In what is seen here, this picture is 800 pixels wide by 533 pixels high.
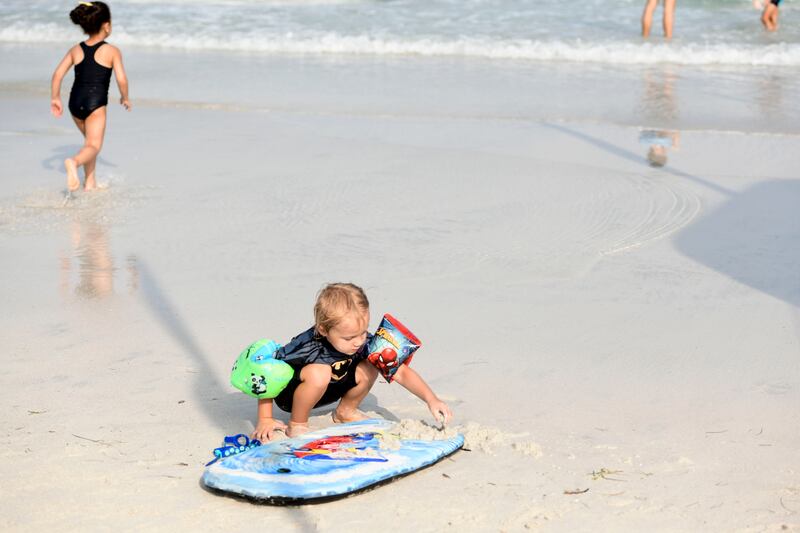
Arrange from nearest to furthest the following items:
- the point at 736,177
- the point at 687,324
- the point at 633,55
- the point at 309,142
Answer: the point at 687,324 → the point at 736,177 → the point at 309,142 → the point at 633,55

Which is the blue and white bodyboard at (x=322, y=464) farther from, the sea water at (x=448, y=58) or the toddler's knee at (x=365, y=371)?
the sea water at (x=448, y=58)

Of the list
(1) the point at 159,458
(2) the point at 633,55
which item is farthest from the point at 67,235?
(2) the point at 633,55

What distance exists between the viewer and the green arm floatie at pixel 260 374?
375 cm

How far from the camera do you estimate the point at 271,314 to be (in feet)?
16.8

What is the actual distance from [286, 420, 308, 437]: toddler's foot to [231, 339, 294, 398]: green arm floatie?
0.15 m

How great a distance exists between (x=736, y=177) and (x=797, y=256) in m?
1.79

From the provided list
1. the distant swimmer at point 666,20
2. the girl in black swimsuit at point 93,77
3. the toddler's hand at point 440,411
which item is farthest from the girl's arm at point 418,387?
the distant swimmer at point 666,20

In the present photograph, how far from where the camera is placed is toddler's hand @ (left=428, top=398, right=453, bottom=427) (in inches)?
149

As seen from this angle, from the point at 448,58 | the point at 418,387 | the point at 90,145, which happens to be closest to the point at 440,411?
the point at 418,387

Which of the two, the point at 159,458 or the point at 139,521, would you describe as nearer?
the point at 139,521

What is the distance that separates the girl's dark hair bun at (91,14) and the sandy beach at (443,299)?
1.07 m

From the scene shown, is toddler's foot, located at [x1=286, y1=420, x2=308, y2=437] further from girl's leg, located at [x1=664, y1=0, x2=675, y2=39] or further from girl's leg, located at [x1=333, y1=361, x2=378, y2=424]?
girl's leg, located at [x1=664, y1=0, x2=675, y2=39]

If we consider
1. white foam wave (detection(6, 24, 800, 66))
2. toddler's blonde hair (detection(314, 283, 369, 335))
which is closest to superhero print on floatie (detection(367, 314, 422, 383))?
toddler's blonde hair (detection(314, 283, 369, 335))

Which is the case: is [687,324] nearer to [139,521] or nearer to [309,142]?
[139,521]
